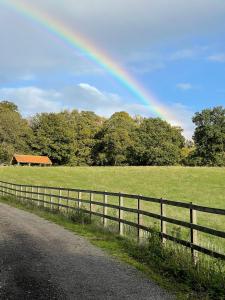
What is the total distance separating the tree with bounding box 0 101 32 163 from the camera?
353 ft

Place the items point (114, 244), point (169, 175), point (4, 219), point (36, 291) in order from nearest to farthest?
1. point (36, 291)
2. point (114, 244)
3. point (4, 219)
4. point (169, 175)

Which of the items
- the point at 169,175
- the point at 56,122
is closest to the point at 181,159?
the point at 56,122

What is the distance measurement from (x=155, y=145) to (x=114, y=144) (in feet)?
34.1

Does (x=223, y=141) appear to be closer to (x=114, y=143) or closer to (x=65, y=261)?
(x=114, y=143)

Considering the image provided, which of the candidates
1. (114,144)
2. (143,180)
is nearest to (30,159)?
(114,144)

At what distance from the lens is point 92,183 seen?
56375mm

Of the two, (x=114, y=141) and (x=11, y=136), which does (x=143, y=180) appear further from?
(x=11, y=136)

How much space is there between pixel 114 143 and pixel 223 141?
27895mm

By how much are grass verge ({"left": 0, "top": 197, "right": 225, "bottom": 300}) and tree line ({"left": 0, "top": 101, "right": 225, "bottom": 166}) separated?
94260mm

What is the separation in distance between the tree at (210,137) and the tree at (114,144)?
17.9 metres

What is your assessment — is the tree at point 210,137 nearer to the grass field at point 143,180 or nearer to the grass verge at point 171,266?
the grass field at point 143,180

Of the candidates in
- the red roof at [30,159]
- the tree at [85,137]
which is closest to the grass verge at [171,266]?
the red roof at [30,159]

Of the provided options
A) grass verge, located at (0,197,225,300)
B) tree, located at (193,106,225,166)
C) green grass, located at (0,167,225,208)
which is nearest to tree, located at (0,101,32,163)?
green grass, located at (0,167,225,208)

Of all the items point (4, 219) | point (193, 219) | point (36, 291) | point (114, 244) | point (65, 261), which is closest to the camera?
point (36, 291)
